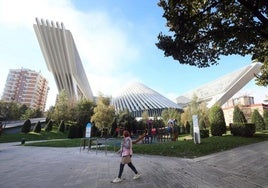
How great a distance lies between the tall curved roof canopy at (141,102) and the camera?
62562 mm

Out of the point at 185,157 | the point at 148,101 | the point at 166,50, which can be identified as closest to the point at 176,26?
the point at 166,50

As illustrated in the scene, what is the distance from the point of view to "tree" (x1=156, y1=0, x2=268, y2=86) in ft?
22.0

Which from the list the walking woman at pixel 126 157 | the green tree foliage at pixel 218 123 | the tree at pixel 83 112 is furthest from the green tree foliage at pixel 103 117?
the walking woman at pixel 126 157

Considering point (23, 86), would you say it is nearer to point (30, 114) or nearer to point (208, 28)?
point (30, 114)

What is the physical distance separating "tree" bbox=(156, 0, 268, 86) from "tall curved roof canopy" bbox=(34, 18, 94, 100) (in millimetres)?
59174

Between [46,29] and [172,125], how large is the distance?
61.7m

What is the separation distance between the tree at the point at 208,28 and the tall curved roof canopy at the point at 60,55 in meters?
59.2

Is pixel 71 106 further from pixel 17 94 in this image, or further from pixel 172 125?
pixel 17 94

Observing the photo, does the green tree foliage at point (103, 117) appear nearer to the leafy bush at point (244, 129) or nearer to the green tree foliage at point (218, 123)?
the green tree foliage at point (218, 123)

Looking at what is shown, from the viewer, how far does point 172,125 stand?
58.5 ft

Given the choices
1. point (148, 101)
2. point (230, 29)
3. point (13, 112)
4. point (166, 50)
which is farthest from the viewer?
point (148, 101)

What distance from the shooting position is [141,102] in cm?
6881

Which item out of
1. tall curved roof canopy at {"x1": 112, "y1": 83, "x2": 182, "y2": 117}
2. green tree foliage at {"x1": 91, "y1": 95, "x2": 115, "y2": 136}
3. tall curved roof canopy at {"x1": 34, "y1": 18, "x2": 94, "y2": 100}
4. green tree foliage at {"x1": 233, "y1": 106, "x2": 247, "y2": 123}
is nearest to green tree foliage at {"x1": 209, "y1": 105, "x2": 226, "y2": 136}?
green tree foliage at {"x1": 233, "y1": 106, "x2": 247, "y2": 123}

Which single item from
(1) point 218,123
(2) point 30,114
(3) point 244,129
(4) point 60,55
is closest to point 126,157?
(3) point 244,129
